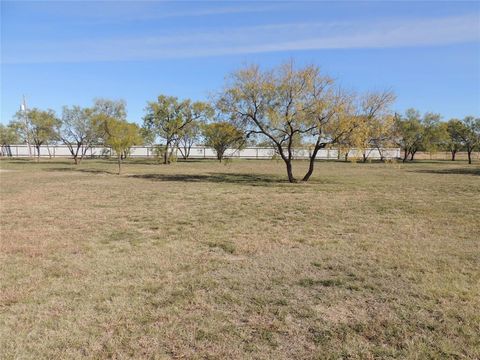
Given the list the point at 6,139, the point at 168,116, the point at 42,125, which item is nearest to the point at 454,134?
the point at 168,116

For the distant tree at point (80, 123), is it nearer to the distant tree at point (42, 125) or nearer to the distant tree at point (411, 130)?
the distant tree at point (42, 125)

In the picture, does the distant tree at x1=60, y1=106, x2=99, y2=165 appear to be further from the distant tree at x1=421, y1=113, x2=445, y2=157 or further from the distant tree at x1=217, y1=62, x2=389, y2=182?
the distant tree at x1=421, y1=113, x2=445, y2=157

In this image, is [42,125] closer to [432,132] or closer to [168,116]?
[168,116]

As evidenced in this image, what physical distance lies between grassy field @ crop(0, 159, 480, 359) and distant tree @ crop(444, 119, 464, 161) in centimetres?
4794

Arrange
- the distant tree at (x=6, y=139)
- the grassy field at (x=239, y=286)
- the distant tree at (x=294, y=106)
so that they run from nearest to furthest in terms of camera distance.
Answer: the grassy field at (x=239, y=286) < the distant tree at (x=294, y=106) < the distant tree at (x=6, y=139)

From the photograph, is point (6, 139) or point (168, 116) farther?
point (6, 139)

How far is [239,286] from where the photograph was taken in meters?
4.93

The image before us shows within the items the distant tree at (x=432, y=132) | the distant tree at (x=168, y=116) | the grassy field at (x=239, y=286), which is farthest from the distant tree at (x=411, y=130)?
the grassy field at (x=239, y=286)

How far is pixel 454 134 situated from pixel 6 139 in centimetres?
7452

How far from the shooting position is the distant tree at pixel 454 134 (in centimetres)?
5062

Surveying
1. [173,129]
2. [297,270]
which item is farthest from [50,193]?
[173,129]

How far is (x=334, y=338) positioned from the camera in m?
3.61

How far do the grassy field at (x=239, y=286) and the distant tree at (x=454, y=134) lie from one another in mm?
47939

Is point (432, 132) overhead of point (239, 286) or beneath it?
overhead
